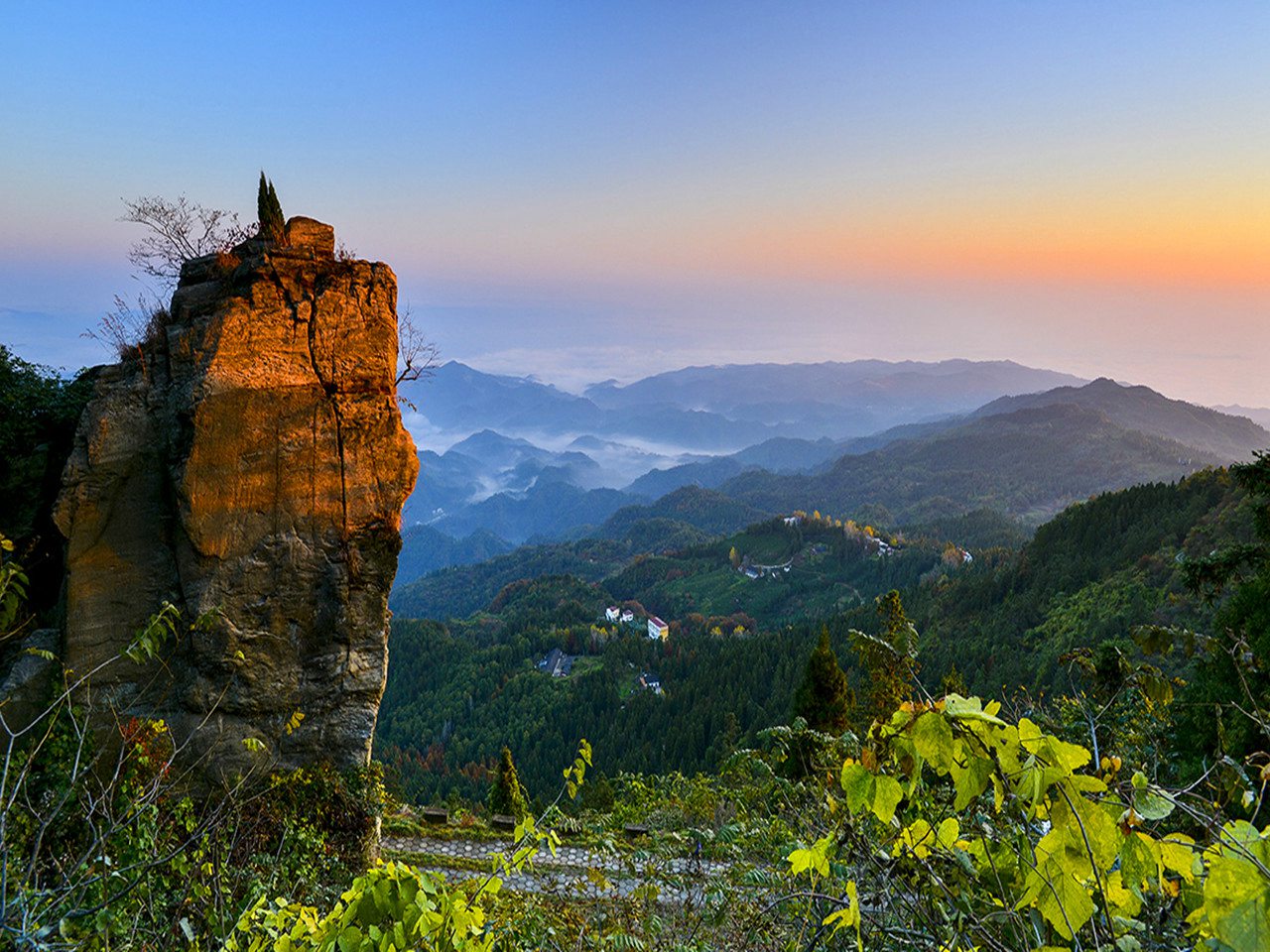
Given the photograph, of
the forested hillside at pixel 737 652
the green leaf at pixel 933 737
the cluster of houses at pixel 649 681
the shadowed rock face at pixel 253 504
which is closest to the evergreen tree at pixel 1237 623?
the forested hillside at pixel 737 652

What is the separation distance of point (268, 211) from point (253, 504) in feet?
20.3

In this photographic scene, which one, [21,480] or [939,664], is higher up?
[21,480]

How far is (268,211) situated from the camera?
44.9 ft

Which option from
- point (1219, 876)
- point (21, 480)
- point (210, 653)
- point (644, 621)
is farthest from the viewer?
point (644, 621)

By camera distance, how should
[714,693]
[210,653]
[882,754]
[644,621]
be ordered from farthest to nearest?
[644,621]
[714,693]
[210,653]
[882,754]

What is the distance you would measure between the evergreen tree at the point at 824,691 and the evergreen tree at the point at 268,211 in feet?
59.2

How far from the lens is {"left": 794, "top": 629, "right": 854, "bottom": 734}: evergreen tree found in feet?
66.3

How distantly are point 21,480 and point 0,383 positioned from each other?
2414mm

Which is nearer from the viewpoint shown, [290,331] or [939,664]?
[290,331]

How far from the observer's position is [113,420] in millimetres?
12594

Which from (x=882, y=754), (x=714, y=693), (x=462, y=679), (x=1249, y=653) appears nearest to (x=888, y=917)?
(x=882, y=754)

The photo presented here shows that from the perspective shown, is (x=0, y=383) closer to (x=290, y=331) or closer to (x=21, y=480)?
(x=21, y=480)

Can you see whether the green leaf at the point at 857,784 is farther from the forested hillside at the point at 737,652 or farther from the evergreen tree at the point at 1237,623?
the forested hillside at the point at 737,652

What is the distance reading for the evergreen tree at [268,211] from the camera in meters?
13.6
